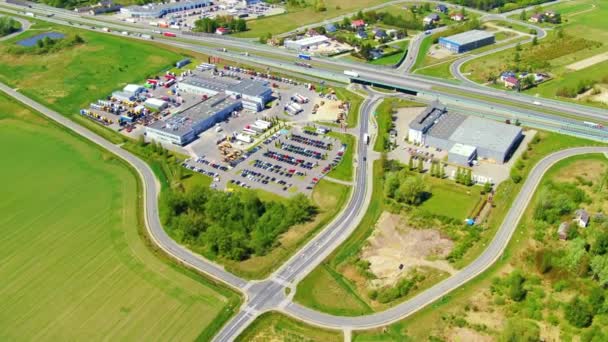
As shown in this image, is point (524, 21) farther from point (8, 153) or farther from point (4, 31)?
point (4, 31)

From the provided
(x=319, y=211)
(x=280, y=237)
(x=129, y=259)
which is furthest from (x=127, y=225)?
(x=319, y=211)

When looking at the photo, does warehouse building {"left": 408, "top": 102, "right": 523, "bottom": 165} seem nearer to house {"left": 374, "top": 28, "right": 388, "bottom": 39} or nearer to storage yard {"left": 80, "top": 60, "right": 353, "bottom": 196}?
storage yard {"left": 80, "top": 60, "right": 353, "bottom": 196}

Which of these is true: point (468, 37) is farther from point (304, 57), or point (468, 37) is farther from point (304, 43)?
point (304, 57)

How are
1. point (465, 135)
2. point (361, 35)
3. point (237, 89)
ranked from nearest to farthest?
point (465, 135), point (237, 89), point (361, 35)

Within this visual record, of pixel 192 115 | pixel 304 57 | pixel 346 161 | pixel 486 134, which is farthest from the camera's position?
pixel 304 57

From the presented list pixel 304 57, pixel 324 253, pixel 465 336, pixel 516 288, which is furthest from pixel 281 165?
pixel 304 57

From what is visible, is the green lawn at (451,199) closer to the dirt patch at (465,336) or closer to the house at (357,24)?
the dirt patch at (465,336)

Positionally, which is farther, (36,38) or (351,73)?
(36,38)
